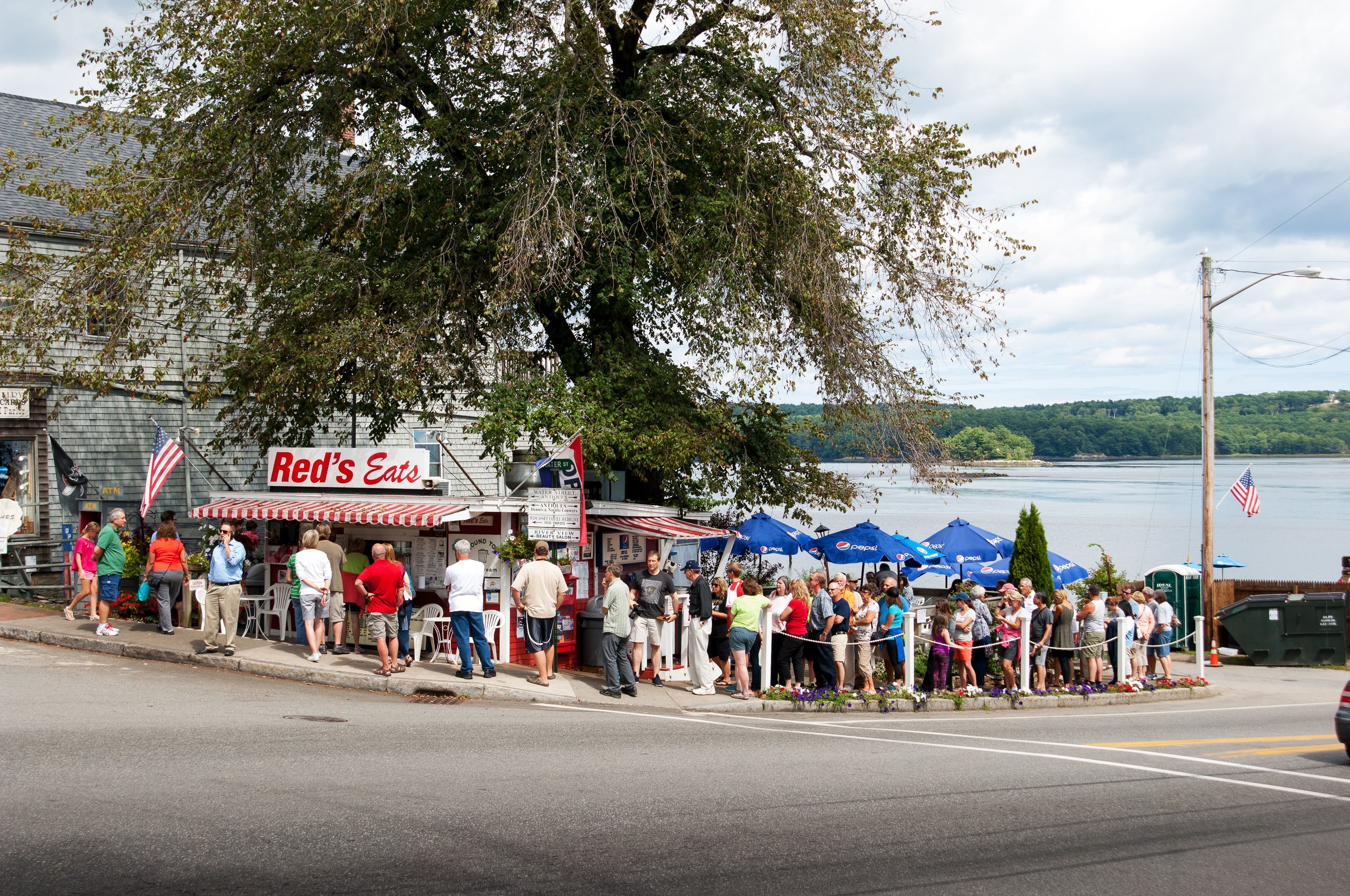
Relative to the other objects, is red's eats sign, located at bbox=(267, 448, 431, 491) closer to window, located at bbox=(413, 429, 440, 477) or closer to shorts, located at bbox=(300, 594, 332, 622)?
shorts, located at bbox=(300, 594, 332, 622)

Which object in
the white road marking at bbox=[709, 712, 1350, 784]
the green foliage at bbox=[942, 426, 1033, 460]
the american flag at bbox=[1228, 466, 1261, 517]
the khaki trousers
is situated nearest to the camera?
the white road marking at bbox=[709, 712, 1350, 784]

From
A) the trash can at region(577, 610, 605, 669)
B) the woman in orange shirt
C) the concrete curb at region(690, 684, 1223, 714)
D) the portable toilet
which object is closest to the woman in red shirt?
the concrete curb at region(690, 684, 1223, 714)

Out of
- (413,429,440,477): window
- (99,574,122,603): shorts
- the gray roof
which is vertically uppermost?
the gray roof

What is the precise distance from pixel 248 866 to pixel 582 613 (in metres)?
9.33

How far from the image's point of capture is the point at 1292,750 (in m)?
12.2

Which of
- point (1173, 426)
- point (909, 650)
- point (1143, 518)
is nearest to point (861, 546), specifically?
point (909, 650)

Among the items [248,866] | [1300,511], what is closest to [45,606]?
[248,866]

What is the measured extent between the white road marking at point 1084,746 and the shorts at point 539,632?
2.34 metres

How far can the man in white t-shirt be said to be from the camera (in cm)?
1334

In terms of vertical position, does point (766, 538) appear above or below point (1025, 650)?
above

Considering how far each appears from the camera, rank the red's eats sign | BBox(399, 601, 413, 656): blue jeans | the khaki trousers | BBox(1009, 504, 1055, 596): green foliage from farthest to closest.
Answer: BBox(1009, 504, 1055, 596): green foliage → the red's eats sign → the khaki trousers → BBox(399, 601, 413, 656): blue jeans

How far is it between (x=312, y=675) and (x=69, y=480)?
1240 cm

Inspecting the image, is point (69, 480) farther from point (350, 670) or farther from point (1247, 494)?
point (1247, 494)

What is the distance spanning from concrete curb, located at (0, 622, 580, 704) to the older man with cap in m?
1.93
